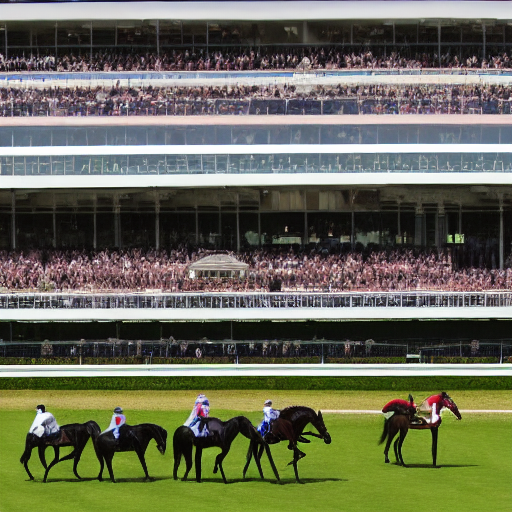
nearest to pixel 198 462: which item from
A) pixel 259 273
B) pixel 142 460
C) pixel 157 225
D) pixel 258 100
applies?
pixel 142 460

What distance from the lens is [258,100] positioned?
49.8 m

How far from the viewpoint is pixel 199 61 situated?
53.1 metres

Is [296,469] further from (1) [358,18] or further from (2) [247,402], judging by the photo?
(1) [358,18]

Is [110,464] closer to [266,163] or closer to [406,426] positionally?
[406,426]

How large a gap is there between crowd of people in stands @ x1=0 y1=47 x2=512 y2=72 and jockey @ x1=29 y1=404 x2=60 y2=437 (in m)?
24.8

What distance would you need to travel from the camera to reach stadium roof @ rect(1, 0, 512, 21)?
51.3 metres

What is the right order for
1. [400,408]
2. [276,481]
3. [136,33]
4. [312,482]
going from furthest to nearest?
[136,33]
[400,408]
[312,482]
[276,481]

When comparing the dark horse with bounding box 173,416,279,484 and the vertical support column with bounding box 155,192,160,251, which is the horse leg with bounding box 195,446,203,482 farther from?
the vertical support column with bounding box 155,192,160,251

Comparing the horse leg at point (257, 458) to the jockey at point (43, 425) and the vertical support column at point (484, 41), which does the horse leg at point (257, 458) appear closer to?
the jockey at point (43, 425)

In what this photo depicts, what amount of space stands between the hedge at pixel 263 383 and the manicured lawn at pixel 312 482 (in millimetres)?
7553

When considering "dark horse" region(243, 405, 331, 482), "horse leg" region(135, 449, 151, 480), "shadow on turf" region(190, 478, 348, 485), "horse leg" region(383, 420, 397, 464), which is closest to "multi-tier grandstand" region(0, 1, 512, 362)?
"horse leg" region(383, 420, 397, 464)

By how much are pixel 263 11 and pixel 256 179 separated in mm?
7079

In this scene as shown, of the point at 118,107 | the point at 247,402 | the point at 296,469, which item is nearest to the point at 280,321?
the point at 247,402

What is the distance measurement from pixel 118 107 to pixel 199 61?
15.2 feet
